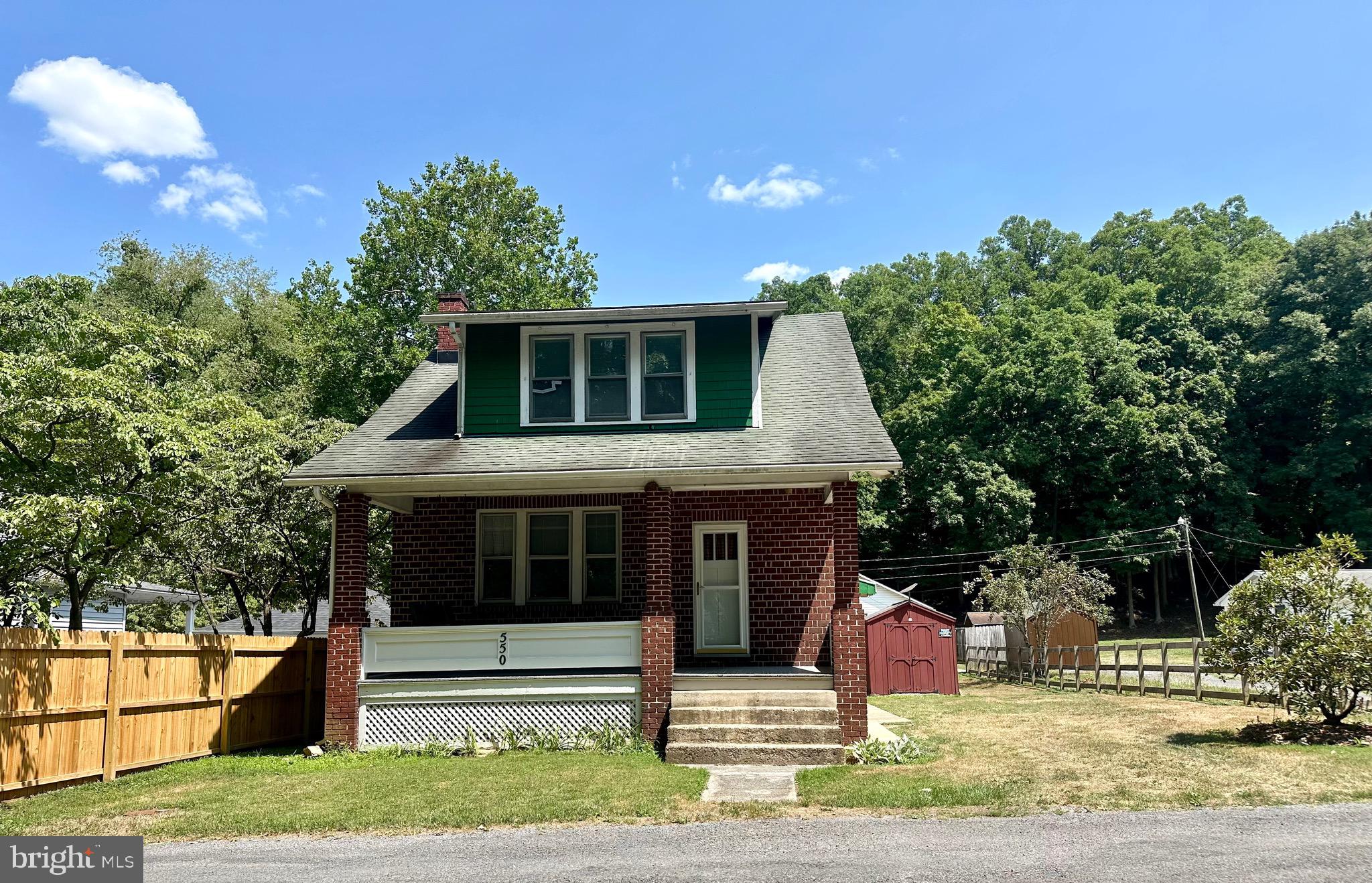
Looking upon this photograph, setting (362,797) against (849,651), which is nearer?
(362,797)

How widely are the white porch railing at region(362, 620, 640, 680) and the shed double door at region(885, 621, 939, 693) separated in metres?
12.4

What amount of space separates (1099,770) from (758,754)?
3.61 m

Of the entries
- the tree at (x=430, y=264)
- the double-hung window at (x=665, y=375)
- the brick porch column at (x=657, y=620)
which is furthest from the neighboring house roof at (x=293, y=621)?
the brick porch column at (x=657, y=620)

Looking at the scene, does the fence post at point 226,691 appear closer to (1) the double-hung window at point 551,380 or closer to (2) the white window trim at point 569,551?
(2) the white window trim at point 569,551

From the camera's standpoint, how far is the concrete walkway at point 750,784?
351 inches

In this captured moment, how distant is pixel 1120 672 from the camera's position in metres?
20.9

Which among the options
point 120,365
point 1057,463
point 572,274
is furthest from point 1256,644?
point 1057,463

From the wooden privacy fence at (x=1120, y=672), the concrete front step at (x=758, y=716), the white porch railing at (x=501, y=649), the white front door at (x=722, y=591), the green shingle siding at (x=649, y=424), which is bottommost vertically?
the wooden privacy fence at (x=1120, y=672)

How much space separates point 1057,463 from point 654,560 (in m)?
36.9

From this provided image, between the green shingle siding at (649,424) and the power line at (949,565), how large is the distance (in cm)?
3050

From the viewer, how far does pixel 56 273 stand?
13.9 meters

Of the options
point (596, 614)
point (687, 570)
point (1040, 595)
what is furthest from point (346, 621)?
point (1040, 595)

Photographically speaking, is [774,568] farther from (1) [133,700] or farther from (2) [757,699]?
(1) [133,700]

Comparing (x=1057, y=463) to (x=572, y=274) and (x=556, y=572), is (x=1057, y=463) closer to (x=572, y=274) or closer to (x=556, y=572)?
(x=572, y=274)
